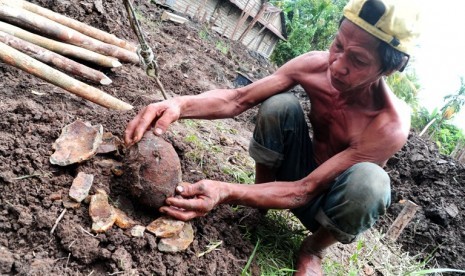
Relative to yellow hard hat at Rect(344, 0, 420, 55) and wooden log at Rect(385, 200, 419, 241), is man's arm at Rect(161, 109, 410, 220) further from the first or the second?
wooden log at Rect(385, 200, 419, 241)

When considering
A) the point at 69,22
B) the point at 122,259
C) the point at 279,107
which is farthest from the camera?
the point at 69,22

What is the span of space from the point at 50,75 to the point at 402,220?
345cm

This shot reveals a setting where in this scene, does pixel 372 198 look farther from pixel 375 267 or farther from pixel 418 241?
pixel 418 241

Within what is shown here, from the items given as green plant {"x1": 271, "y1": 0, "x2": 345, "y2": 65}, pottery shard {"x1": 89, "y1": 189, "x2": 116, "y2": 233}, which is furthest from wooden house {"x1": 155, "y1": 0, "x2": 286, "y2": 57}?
pottery shard {"x1": 89, "y1": 189, "x2": 116, "y2": 233}

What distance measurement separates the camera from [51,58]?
2973 mm

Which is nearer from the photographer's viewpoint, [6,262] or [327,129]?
[6,262]

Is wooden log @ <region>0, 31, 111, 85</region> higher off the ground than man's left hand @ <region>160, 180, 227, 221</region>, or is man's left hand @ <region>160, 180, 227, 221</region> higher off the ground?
man's left hand @ <region>160, 180, 227, 221</region>

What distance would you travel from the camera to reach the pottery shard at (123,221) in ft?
5.27

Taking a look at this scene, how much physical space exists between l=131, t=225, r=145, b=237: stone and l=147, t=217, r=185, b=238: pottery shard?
0.03m

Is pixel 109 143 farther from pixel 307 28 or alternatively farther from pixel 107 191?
pixel 307 28

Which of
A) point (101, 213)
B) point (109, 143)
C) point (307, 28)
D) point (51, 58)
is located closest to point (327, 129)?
point (109, 143)

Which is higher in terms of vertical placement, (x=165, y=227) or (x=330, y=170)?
(x=330, y=170)

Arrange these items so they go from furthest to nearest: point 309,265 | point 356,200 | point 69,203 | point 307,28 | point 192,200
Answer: point 307,28, point 309,265, point 356,200, point 192,200, point 69,203

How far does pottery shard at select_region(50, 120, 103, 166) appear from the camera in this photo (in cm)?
174
